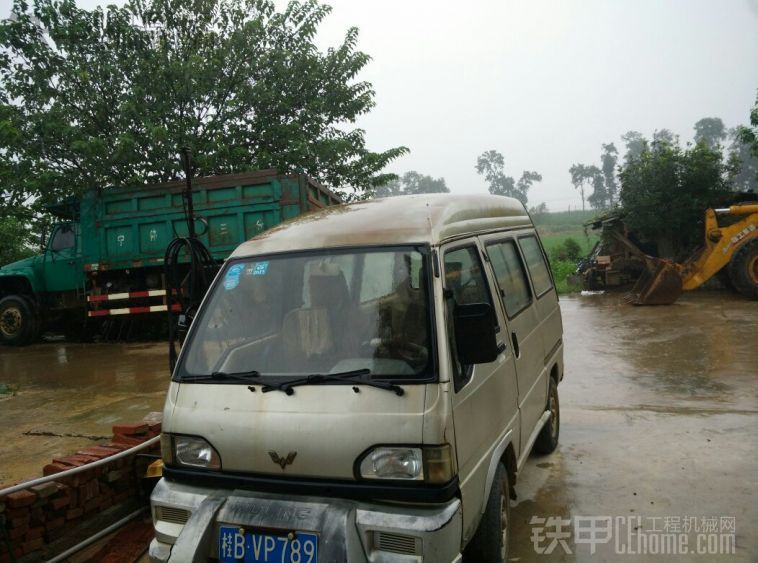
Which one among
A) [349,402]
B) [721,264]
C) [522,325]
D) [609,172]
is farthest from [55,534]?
[609,172]

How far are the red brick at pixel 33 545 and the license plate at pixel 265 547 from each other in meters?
1.47

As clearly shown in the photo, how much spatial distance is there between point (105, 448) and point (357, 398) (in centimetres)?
231

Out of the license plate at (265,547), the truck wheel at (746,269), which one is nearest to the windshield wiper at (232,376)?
the license plate at (265,547)

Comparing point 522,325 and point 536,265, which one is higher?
point 536,265

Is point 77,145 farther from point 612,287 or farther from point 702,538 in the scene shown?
point 612,287

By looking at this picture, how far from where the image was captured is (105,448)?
12.1 feet

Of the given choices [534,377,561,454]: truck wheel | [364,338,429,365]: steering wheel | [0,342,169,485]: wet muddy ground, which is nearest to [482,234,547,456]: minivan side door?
[534,377,561,454]: truck wheel

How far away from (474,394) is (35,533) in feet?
7.96

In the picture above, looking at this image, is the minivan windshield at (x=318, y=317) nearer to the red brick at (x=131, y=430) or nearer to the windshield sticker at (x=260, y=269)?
the windshield sticker at (x=260, y=269)

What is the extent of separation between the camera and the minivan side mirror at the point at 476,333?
2.32 metres

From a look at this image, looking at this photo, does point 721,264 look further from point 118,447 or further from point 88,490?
point 88,490

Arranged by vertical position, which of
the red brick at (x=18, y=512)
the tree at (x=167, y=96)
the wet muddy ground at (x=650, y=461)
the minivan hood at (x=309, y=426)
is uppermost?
the tree at (x=167, y=96)

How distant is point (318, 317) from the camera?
2629mm

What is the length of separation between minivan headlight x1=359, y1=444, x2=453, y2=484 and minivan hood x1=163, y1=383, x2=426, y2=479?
0.13 ft
